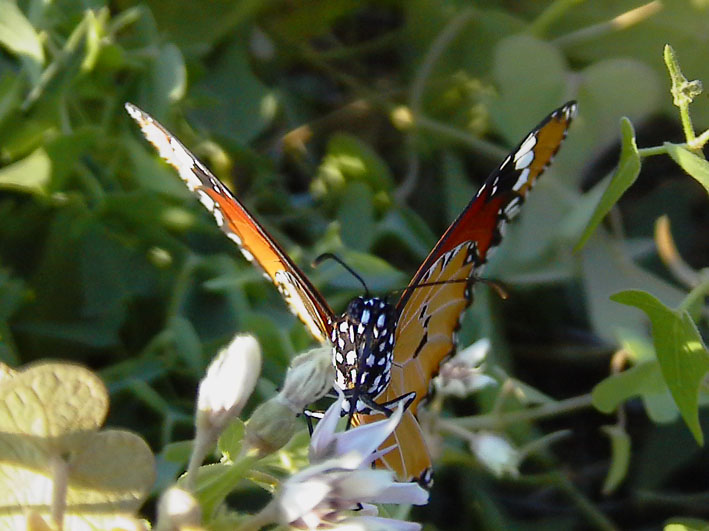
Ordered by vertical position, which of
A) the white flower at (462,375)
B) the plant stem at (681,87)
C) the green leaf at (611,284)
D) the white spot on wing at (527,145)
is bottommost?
the white flower at (462,375)

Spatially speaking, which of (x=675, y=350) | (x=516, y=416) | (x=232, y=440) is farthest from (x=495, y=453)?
(x=232, y=440)

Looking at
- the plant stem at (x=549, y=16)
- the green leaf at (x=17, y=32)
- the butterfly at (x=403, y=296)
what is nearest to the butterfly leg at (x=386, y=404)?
the butterfly at (x=403, y=296)

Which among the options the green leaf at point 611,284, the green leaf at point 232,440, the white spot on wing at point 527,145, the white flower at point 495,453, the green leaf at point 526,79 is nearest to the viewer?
the green leaf at point 232,440

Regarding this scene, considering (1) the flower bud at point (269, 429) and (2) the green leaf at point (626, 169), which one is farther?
(2) the green leaf at point (626, 169)

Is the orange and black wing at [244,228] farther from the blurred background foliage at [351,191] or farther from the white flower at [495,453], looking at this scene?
the white flower at [495,453]

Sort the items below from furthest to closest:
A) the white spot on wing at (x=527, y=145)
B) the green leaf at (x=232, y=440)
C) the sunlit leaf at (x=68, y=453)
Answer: the white spot on wing at (x=527, y=145) → the green leaf at (x=232, y=440) → the sunlit leaf at (x=68, y=453)

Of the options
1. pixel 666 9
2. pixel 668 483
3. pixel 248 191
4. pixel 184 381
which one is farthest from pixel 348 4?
pixel 668 483

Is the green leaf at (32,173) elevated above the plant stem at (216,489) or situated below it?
above

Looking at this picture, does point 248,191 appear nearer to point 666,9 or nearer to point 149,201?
point 149,201
